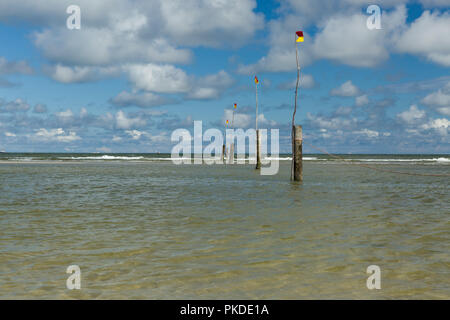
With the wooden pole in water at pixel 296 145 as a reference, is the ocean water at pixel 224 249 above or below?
below

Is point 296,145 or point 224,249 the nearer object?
point 224,249

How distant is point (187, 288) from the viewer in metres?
4.95

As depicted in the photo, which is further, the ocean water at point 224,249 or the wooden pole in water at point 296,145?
the wooden pole in water at point 296,145

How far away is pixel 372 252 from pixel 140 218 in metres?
5.61

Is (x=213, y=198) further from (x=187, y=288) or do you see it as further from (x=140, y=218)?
(x=187, y=288)

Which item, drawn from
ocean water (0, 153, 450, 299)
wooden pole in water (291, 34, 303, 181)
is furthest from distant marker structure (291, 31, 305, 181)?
ocean water (0, 153, 450, 299)

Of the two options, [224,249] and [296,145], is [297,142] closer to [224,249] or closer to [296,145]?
[296,145]

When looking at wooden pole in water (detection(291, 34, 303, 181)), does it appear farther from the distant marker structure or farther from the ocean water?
the ocean water

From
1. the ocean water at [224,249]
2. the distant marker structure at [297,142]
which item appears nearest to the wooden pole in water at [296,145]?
the distant marker structure at [297,142]

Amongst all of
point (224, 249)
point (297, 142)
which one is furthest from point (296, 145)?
point (224, 249)

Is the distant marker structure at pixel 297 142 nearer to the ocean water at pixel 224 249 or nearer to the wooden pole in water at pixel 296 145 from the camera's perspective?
the wooden pole in water at pixel 296 145

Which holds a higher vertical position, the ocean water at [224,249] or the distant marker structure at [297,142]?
the distant marker structure at [297,142]

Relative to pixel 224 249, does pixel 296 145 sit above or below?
above
